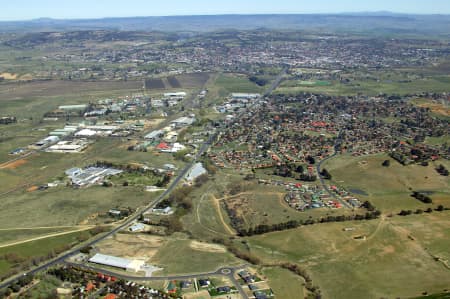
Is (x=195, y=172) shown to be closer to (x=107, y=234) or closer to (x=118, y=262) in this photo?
(x=107, y=234)

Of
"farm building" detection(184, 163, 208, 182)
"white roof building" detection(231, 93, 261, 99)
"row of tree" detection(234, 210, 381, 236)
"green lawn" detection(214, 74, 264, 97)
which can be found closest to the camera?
"row of tree" detection(234, 210, 381, 236)

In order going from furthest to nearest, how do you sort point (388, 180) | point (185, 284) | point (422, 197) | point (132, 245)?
point (388, 180) < point (422, 197) < point (132, 245) < point (185, 284)

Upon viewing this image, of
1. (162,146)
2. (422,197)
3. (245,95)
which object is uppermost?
(245,95)

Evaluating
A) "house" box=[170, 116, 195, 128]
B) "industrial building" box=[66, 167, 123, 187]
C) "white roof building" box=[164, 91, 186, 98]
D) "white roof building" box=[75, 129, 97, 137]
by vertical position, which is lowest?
"industrial building" box=[66, 167, 123, 187]

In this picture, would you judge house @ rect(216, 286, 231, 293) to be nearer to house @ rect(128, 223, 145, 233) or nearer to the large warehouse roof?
the large warehouse roof

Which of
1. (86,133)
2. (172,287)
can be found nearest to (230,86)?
(86,133)

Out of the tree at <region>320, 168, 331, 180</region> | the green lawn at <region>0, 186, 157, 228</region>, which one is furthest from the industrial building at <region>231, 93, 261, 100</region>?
the green lawn at <region>0, 186, 157, 228</region>

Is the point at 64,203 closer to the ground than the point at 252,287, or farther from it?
farther from it
